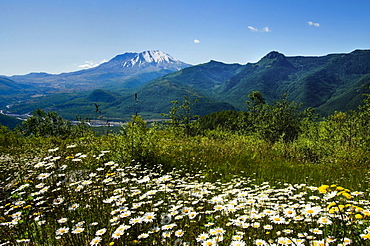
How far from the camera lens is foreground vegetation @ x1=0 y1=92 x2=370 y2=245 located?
273 centimetres

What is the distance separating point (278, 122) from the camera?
25.8 m

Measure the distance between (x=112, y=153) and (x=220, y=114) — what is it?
132 meters

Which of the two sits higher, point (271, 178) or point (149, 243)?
point (149, 243)

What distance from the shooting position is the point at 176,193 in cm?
470

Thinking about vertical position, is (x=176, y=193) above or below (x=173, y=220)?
below

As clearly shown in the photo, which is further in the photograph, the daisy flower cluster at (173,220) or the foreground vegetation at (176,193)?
the foreground vegetation at (176,193)

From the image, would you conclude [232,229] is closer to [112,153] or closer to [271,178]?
[271,178]

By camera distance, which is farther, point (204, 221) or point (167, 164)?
point (167, 164)

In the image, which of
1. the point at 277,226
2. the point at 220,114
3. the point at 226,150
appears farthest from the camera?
the point at 220,114

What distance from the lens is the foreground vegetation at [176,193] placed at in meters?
2.73

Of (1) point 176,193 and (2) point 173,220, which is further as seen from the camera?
(1) point 176,193

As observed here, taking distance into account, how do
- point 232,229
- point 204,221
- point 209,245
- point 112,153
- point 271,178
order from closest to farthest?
point 209,245, point 232,229, point 204,221, point 271,178, point 112,153

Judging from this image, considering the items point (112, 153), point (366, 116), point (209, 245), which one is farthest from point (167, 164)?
point (366, 116)

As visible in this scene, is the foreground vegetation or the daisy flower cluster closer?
the daisy flower cluster
